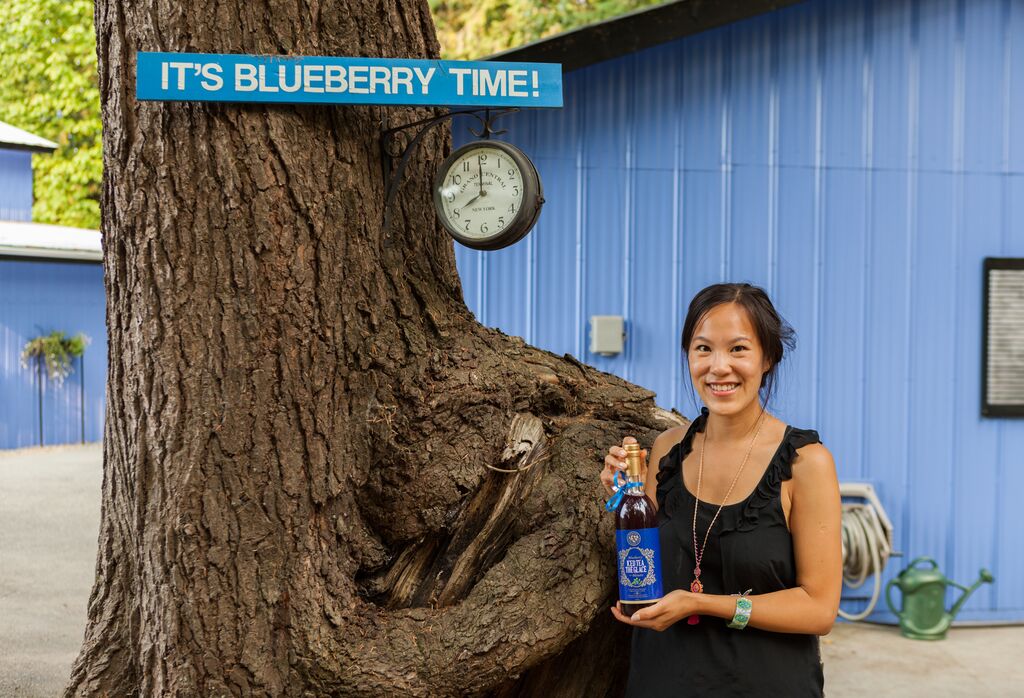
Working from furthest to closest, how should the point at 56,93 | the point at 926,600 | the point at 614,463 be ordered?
the point at 56,93
the point at 926,600
the point at 614,463

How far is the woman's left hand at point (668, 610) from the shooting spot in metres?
2.83

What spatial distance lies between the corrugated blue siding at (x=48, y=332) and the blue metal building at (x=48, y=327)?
0.01 metres

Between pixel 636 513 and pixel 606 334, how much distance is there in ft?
15.9

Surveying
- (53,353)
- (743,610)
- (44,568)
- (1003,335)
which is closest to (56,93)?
(53,353)

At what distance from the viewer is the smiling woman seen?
286 centimetres

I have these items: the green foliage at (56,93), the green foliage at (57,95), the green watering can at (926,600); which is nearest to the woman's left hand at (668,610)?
the green watering can at (926,600)

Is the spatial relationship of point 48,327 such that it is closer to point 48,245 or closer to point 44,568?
point 48,245

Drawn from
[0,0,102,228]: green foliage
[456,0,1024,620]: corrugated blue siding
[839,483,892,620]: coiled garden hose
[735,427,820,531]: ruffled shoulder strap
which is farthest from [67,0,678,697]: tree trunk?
[0,0,102,228]: green foliage

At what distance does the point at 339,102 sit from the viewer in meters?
3.26

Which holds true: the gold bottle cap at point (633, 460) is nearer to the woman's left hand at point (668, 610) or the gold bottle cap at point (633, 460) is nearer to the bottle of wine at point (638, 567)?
the bottle of wine at point (638, 567)

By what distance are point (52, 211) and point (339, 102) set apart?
2700 cm

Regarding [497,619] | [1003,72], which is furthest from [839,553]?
[1003,72]

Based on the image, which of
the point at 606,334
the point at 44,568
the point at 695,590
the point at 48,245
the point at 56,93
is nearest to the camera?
the point at 695,590

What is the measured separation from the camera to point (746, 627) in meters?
2.92
